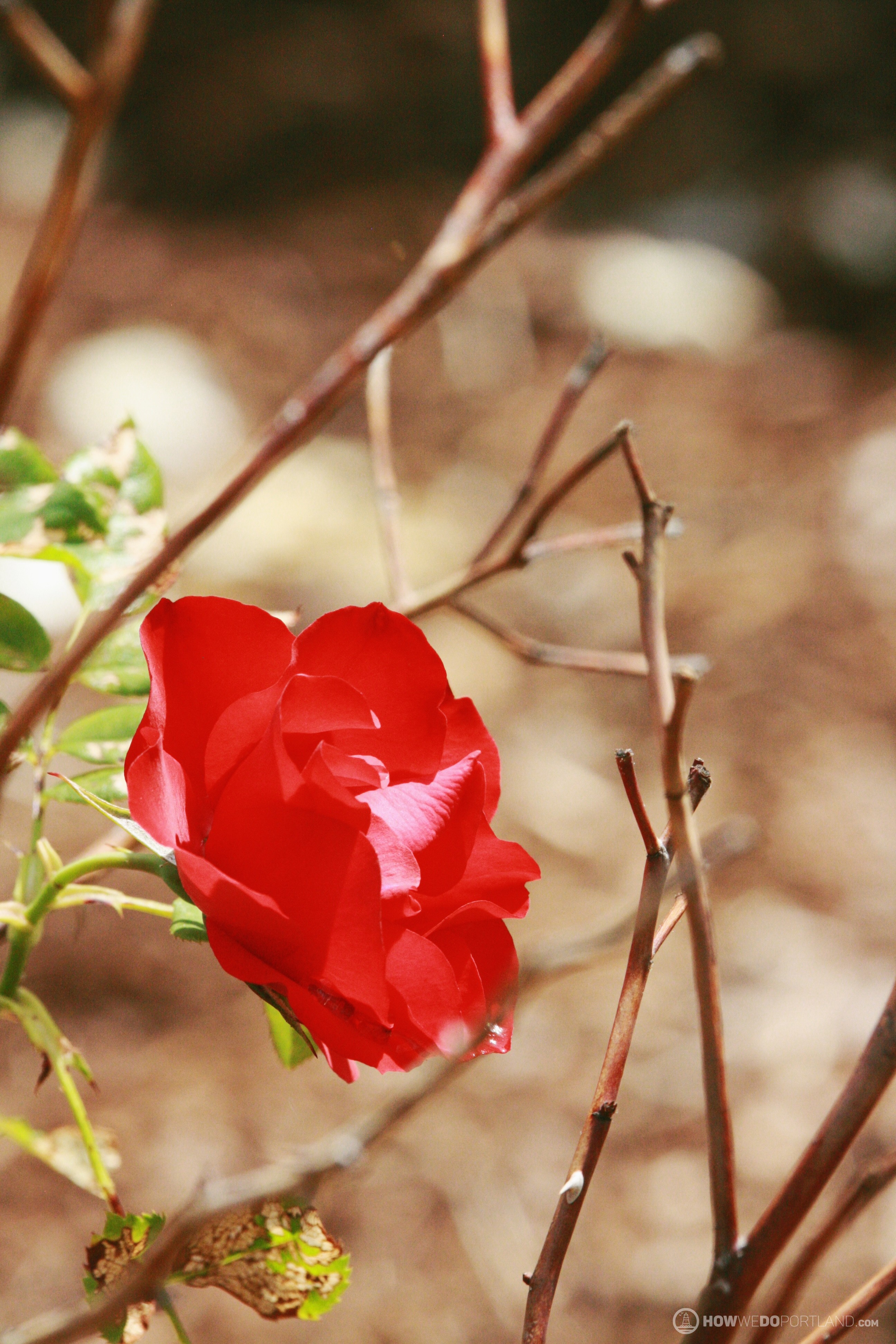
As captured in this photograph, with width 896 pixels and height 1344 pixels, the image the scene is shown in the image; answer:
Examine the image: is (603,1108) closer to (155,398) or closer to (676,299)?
(155,398)

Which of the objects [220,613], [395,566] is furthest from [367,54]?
[220,613]

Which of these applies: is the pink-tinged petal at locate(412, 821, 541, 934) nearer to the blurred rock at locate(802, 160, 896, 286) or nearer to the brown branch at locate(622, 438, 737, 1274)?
the brown branch at locate(622, 438, 737, 1274)

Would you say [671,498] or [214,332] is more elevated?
[214,332]

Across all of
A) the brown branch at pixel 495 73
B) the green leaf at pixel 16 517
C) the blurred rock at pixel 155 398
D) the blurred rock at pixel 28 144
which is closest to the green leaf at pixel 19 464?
the green leaf at pixel 16 517

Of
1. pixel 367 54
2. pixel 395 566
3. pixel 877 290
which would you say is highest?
pixel 367 54

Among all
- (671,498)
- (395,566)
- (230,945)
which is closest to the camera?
(230,945)

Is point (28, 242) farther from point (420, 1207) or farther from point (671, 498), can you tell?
point (420, 1207)

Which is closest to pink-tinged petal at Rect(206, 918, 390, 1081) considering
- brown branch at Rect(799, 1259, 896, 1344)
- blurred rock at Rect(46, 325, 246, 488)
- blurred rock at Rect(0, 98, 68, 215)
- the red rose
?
the red rose

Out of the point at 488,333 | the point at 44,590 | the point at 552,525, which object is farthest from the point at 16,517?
the point at 488,333
